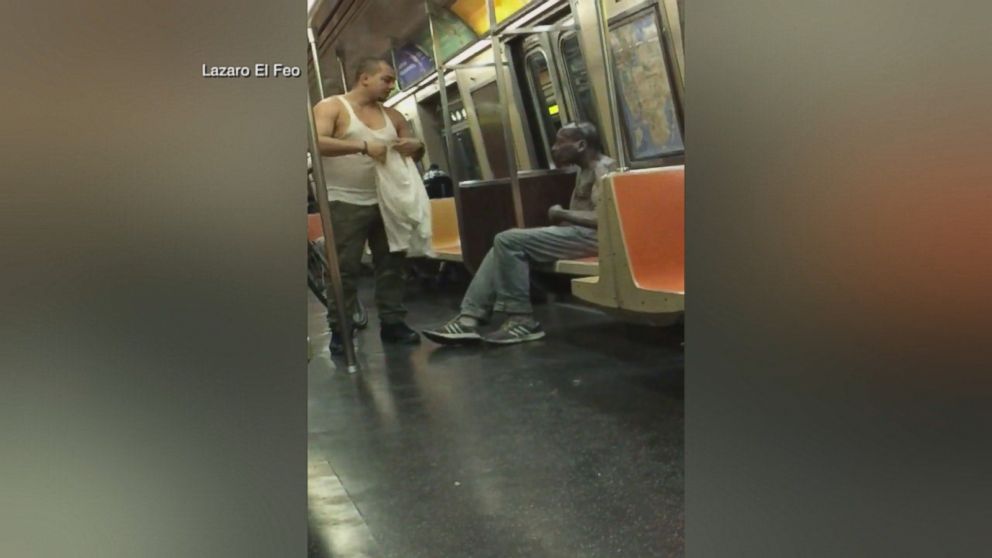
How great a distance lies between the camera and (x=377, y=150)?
3773 millimetres

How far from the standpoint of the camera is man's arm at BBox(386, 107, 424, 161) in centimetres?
386

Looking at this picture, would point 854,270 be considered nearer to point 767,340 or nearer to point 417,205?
point 767,340

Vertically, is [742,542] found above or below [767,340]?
below

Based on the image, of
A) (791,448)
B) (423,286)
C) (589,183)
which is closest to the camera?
(791,448)

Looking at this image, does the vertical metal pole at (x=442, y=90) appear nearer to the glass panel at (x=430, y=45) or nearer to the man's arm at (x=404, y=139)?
the glass panel at (x=430, y=45)

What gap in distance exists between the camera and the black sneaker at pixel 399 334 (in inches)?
172

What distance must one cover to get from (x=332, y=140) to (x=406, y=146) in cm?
39

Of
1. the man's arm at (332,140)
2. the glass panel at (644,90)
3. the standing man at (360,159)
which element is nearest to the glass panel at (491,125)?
the glass panel at (644,90)

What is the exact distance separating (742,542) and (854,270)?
42cm

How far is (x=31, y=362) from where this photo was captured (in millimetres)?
929

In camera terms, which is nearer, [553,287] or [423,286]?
[553,287]

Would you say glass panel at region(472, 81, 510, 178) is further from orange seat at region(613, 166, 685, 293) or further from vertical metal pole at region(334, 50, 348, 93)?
orange seat at region(613, 166, 685, 293)

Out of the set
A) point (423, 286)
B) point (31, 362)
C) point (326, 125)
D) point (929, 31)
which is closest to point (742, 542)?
point (929, 31)

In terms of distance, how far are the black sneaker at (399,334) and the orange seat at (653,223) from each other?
1.59 m
